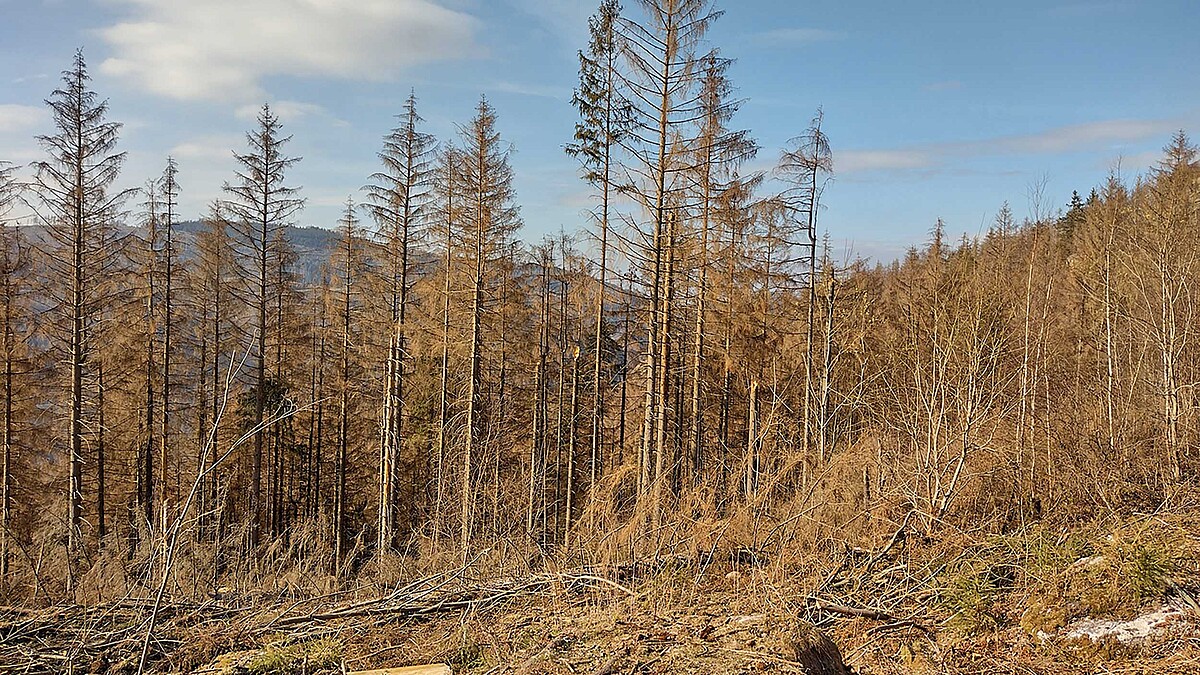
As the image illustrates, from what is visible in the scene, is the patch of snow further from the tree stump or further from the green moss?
the green moss

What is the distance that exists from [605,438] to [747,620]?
22756 mm

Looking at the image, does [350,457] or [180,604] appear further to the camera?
[350,457]

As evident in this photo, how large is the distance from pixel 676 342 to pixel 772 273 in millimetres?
5223

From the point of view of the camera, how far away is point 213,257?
Result: 22672 mm

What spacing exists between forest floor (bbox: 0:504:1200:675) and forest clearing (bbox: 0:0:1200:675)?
0.03 meters

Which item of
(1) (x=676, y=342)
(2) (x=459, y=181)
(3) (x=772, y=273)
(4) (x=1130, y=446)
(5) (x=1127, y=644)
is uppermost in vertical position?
(2) (x=459, y=181)

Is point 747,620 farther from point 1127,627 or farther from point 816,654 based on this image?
point 1127,627

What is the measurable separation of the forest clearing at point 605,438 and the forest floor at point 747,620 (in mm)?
34

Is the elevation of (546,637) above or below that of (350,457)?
above

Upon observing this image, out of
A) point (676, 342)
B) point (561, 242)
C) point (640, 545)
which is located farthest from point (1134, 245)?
point (561, 242)

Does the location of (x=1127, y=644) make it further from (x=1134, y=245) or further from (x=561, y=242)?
(x=561, y=242)

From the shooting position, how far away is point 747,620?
508cm

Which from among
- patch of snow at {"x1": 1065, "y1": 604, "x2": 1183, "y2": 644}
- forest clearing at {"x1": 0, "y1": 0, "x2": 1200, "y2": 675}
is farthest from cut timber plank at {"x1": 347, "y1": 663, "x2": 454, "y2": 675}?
patch of snow at {"x1": 1065, "y1": 604, "x2": 1183, "y2": 644}

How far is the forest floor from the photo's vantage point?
424 cm
